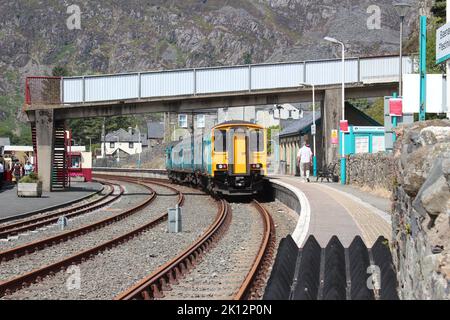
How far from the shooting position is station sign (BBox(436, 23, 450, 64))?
43.8 ft

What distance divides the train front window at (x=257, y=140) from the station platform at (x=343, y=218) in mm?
5042

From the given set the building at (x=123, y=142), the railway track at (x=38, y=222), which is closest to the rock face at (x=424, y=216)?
the railway track at (x=38, y=222)

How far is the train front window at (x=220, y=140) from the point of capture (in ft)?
91.6

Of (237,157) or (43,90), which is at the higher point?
(43,90)

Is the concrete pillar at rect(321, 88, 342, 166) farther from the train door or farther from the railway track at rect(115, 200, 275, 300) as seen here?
the railway track at rect(115, 200, 275, 300)

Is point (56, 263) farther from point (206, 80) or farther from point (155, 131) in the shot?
point (155, 131)

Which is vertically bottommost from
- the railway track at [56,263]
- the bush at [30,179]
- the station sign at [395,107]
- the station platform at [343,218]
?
the railway track at [56,263]

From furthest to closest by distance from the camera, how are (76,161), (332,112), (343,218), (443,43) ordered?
(76,161) < (332,112) < (343,218) < (443,43)

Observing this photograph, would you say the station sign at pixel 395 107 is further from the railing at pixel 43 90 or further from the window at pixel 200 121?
the window at pixel 200 121

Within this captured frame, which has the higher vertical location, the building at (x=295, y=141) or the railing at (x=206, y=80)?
the railing at (x=206, y=80)

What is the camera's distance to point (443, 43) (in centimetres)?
1371

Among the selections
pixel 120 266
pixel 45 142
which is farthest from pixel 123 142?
pixel 120 266

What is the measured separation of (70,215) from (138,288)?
13.1m

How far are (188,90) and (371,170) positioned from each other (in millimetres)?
11649
